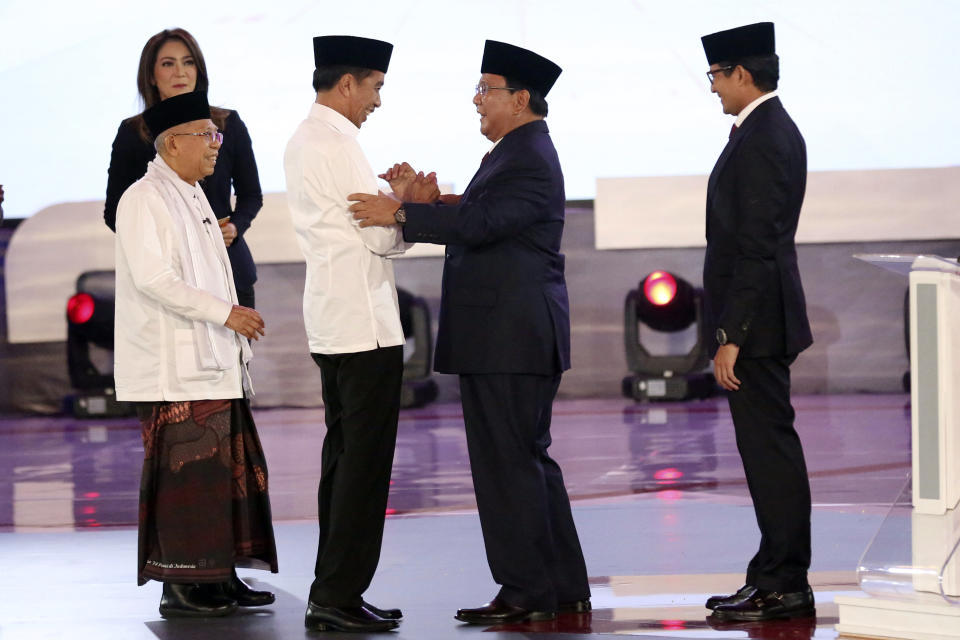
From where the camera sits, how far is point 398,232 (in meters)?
2.85

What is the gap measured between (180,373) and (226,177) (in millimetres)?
966

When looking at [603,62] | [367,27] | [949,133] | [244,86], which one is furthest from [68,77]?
[949,133]

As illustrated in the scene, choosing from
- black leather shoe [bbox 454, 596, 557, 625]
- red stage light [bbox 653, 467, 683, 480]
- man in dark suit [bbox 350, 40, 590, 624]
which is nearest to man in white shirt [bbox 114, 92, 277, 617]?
man in dark suit [bbox 350, 40, 590, 624]

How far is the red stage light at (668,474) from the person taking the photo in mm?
4883

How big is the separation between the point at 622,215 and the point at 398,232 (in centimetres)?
517

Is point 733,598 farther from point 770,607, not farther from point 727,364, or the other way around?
point 727,364

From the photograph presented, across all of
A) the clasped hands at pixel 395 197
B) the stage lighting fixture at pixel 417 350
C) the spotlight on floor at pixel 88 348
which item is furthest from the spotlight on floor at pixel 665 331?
the clasped hands at pixel 395 197

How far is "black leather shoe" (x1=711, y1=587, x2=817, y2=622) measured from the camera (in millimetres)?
→ 2801

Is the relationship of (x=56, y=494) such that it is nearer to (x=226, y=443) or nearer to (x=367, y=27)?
(x=226, y=443)

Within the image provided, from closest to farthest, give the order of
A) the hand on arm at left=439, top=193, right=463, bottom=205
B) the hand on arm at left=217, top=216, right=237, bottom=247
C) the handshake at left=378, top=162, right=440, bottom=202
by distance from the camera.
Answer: the handshake at left=378, top=162, right=440, bottom=202 < the hand on arm at left=439, top=193, right=463, bottom=205 < the hand on arm at left=217, top=216, right=237, bottom=247

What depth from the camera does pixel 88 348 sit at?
7.80 meters

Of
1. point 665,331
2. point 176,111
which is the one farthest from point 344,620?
point 665,331

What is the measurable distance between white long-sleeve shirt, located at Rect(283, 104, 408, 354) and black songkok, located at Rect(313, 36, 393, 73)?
15 centimetres

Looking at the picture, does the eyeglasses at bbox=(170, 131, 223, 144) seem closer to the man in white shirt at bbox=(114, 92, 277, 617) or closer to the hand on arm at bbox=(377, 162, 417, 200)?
the man in white shirt at bbox=(114, 92, 277, 617)
